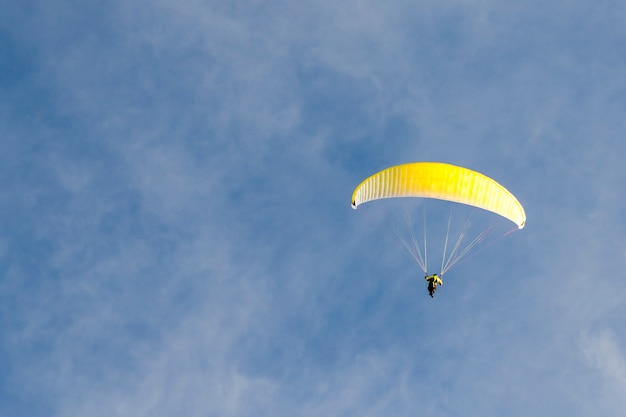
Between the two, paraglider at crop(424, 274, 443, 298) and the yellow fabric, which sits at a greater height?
the yellow fabric

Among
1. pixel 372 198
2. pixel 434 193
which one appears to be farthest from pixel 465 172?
pixel 372 198

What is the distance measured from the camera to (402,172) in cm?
5931

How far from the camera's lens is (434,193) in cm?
5944

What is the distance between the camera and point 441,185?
5919 centimetres

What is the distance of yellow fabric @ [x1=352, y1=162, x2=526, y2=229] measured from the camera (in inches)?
2328

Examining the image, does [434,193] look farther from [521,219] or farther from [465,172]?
[521,219]

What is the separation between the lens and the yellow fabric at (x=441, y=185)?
59.1 meters

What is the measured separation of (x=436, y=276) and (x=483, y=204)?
6254mm

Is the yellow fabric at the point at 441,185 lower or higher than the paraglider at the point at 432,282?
higher

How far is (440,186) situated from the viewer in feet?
194

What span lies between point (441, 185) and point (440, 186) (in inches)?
3.5

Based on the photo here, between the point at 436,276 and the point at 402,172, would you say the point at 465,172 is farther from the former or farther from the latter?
the point at 436,276

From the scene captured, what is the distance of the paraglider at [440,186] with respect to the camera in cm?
5912

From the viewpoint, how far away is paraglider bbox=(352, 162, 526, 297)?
59125 mm
